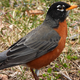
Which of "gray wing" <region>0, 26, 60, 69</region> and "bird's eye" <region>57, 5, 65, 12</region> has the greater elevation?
"bird's eye" <region>57, 5, 65, 12</region>

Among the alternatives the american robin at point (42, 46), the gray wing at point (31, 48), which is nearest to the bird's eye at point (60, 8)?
the american robin at point (42, 46)

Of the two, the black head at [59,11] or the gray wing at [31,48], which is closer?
the gray wing at [31,48]

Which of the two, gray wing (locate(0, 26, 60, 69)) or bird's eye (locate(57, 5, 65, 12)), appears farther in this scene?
bird's eye (locate(57, 5, 65, 12))

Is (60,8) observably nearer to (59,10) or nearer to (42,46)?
(59,10)

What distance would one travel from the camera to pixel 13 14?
4.92 metres

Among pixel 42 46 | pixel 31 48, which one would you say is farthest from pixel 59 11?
pixel 31 48

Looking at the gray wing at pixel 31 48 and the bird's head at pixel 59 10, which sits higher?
the bird's head at pixel 59 10

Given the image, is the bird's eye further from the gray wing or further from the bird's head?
the gray wing

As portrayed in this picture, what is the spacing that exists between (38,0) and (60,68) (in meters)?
2.68

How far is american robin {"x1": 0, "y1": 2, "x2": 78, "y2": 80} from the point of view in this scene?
2.89m

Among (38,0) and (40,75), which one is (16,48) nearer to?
(40,75)

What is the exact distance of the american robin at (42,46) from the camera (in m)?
2.89

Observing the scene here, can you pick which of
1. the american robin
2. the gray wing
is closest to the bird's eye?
the american robin

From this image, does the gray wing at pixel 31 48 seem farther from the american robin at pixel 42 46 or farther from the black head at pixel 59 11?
the black head at pixel 59 11
